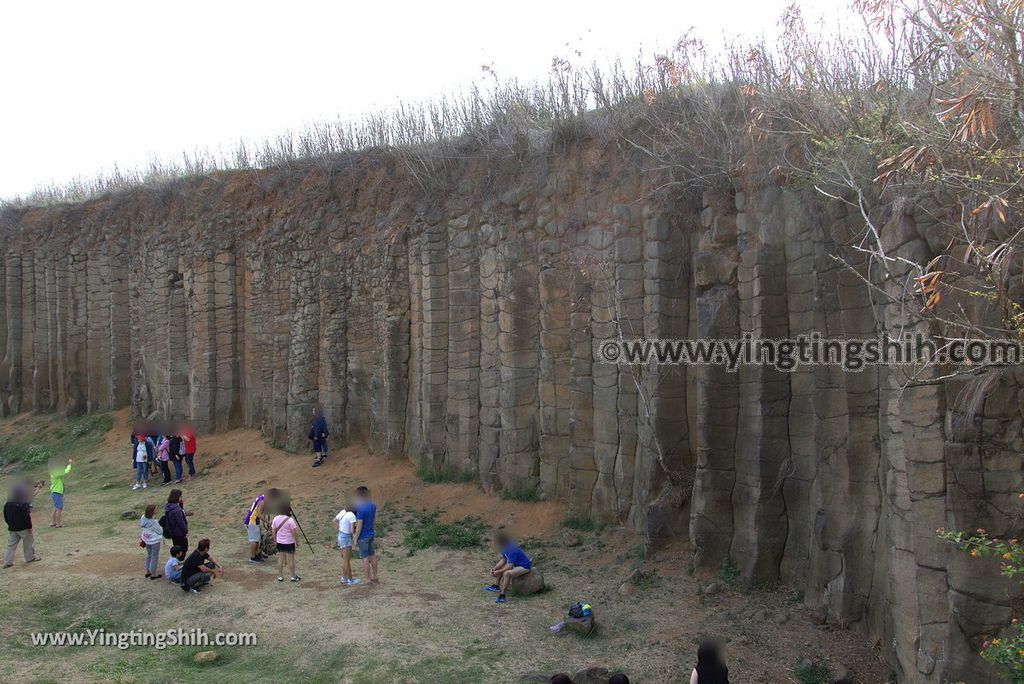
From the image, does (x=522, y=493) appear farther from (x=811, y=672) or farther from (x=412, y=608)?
(x=811, y=672)

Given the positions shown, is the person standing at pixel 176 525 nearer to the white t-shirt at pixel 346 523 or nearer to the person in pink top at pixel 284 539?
the person in pink top at pixel 284 539

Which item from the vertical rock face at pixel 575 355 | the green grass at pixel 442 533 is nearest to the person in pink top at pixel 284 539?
the green grass at pixel 442 533

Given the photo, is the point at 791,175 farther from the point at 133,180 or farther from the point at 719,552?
the point at 133,180

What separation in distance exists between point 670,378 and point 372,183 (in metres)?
10.4

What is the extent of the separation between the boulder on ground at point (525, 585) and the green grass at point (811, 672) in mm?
3738

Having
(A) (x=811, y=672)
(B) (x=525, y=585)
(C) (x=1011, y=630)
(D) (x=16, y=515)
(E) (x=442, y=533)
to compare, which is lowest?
(A) (x=811, y=672)

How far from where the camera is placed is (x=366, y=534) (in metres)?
12.1

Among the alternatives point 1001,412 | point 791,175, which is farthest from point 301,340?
point 1001,412

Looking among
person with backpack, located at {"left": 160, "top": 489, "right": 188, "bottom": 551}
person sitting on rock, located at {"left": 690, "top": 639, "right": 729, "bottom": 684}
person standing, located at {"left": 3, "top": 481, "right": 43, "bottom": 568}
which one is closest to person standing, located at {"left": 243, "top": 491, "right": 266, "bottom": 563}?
person with backpack, located at {"left": 160, "top": 489, "right": 188, "bottom": 551}

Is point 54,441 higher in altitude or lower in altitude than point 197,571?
higher

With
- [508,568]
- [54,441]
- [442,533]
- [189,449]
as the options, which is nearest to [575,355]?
[442,533]

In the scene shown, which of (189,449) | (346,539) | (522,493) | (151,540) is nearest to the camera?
(346,539)

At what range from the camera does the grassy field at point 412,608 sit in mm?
9469

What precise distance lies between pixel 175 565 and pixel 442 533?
440 centimetres
